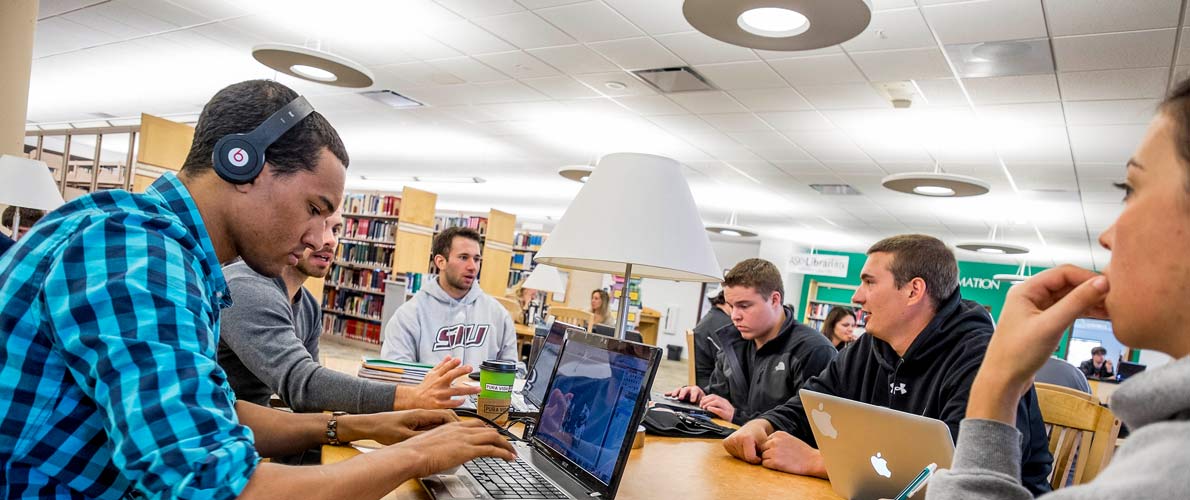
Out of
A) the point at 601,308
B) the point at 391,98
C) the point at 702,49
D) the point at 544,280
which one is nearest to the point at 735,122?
the point at 702,49

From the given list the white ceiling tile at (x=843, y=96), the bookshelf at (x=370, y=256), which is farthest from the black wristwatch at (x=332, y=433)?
the bookshelf at (x=370, y=256)

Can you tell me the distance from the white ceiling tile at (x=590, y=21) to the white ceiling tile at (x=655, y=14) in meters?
0.08

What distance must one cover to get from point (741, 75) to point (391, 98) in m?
3.89

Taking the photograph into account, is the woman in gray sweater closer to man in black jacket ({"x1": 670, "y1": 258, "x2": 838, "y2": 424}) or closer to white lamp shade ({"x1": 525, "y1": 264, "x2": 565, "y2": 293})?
man in black jacket ({"x1": 670, "y1": 258, "x2": 838, "y2": 424})

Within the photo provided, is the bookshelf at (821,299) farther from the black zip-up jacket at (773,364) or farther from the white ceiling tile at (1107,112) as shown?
the black zip-up jacket at (773,364)

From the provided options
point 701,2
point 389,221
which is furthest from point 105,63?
point 701,2

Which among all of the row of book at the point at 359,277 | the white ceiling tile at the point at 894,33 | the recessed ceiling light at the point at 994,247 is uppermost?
the white ceiling tile at the point at 894,33

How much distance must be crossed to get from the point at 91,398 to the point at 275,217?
346mm

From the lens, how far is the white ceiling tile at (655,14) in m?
4.26

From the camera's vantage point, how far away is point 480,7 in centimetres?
469

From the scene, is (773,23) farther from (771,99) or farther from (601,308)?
(601,308)

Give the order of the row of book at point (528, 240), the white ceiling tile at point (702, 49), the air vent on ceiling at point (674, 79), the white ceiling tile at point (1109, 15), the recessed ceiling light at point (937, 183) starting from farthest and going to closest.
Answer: the row of book at point (528, 240) → the recessed ceiling light at point (937, 183) → the air vent on ceiling at point (674, 79) → the white ceiling tile at point (702, 49) → the white ceiling tile at point (1109, 15)

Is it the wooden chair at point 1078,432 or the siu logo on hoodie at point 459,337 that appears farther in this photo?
the siu logo on hoodie at point 459,337

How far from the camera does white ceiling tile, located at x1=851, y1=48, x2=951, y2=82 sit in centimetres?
443
